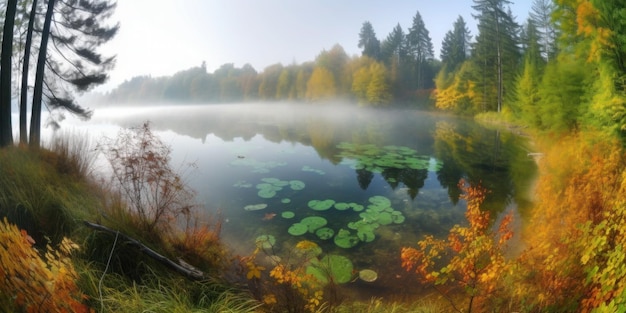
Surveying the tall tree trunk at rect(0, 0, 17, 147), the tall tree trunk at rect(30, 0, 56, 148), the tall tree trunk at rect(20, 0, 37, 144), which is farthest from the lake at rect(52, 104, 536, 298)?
the tall tree trunk at rect(0, 0, 17, 147)

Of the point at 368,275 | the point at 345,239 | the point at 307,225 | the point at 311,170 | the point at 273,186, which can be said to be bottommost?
the point at 368,275

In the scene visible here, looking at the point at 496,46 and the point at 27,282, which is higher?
the point at 496,46

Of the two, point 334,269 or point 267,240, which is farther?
point 267,240

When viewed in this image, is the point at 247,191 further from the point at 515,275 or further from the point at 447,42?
the point at 447,42

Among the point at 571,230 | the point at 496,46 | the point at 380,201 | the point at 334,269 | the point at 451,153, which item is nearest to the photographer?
the point at 571,230

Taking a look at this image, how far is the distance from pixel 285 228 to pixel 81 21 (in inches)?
405

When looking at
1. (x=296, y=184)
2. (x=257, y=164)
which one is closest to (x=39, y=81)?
(x=257, y=164)

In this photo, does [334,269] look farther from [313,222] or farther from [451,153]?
[451,153]

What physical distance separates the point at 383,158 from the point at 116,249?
12593 millimetres

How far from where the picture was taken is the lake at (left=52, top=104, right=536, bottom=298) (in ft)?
21.8

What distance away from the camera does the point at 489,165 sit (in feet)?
42.7

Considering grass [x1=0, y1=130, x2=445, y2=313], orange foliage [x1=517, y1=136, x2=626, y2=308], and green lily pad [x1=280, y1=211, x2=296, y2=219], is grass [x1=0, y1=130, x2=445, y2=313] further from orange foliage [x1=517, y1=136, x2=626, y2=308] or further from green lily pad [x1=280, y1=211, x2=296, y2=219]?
green lily pad [x1=280, y1=211, x2=296, y2=219]

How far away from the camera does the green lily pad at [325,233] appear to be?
22.6 feet

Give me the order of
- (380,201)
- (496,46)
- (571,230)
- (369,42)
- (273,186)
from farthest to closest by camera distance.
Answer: (369,42) → (496,46) → (273,186) → (380,201) → (571,230)
